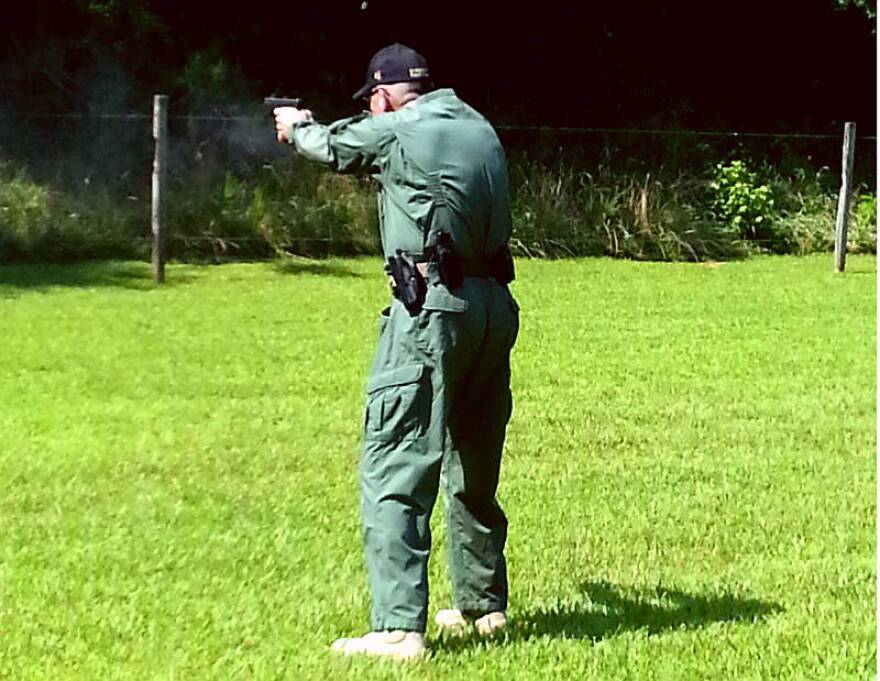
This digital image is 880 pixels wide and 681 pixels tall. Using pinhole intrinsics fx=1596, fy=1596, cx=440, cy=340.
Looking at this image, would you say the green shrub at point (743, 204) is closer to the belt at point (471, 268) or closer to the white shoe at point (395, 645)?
the belt at point (471, 268)

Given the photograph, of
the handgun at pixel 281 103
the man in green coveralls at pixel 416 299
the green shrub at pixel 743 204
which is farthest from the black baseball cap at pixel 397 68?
the green shrub at pixel 743 204

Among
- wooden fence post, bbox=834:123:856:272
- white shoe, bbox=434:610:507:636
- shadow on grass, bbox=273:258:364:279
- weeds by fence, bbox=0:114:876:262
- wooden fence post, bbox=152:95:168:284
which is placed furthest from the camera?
weeds by fence, bbox=0:114:876:262

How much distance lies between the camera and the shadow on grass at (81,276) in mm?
14844

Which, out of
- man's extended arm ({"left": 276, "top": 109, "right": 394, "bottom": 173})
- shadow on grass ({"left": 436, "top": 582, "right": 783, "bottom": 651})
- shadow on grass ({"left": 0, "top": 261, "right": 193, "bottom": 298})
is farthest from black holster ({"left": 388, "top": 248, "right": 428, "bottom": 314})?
shadow on grass ({"left": 0, "top": 261, "right": 193, "bottom": 298})

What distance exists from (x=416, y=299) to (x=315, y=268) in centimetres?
1246

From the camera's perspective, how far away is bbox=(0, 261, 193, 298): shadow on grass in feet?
48.7

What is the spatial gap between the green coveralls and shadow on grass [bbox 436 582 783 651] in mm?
427

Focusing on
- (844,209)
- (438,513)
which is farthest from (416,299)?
(844,209)

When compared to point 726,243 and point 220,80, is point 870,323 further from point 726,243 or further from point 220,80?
point 220,80

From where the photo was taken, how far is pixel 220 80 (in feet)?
68.7

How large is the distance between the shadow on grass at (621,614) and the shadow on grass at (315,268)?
10.8 m

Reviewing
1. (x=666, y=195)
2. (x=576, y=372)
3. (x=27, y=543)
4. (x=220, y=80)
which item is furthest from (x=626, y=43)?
(x=27, y=543)

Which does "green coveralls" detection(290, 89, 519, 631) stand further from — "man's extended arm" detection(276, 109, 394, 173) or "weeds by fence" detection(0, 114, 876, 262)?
"weeds by fence" detection(0, 114, 876, 262)

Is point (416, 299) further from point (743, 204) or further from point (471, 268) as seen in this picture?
point (743, 204)
